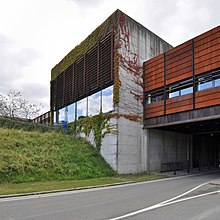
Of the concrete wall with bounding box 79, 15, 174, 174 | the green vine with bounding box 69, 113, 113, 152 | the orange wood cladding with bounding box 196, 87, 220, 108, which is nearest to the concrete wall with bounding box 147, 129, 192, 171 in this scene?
the concrete wall with bounding box 79, 15, 174, 174

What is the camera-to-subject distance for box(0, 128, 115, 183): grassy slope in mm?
13703

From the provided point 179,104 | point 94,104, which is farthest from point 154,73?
point 94,104

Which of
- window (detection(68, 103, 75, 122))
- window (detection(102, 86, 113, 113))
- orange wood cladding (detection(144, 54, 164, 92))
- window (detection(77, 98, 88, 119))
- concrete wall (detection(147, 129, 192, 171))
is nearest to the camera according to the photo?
orange wood cladding (detection(144, 54, 164, 92))

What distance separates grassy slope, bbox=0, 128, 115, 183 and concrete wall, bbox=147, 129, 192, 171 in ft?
A: 14.8

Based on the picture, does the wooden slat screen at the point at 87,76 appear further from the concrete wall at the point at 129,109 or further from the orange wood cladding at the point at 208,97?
the orange wood cladding at the point at 208,97

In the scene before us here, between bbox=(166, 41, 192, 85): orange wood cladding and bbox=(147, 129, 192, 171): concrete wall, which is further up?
bbox=(166, 41, 192, 85): orange wood cladding

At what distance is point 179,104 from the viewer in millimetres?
17375

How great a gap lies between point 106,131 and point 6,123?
906 centimetres

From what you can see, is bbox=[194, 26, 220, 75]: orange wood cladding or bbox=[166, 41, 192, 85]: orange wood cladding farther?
bbox=[166, 41, 192, 85]: orange wood cladding

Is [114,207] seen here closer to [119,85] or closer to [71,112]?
[119,85]

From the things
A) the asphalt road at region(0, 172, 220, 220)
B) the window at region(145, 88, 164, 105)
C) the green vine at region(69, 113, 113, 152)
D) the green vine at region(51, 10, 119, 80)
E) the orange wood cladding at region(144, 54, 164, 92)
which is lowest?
the asphalt road at region(0, 172, 220, 220)

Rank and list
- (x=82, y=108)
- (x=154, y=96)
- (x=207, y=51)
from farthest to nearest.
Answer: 1. (x=82, y=108)
2. (x=154, y=96)
3. (x=207, y=51)

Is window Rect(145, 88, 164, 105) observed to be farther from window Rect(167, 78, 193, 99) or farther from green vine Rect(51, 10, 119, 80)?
green vine Rect(51, 10, 119, 80)

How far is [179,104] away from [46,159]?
974cm
